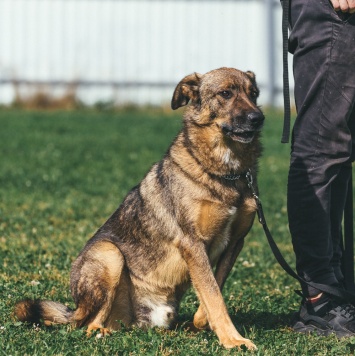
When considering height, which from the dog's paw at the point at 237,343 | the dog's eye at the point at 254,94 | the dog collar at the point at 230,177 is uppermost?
the dog's eye at the point at 254,94

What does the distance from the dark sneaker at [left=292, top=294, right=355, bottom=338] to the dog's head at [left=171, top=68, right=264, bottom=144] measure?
1065 millimetres

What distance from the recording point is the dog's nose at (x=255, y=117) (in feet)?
15.9

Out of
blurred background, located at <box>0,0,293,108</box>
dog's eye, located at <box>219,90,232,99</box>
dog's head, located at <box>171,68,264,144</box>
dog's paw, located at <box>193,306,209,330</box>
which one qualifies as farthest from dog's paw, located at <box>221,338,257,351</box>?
blurred background, located at <box>0,0,293,108</box>

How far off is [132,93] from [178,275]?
40.8 ft

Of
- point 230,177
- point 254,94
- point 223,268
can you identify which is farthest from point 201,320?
point 254,94

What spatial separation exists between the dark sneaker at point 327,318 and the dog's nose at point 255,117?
111 cm

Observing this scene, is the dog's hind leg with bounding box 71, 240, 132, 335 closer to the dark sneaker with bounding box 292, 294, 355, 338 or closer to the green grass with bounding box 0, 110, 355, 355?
the green grass with bounding box 0, 110, 355, 355

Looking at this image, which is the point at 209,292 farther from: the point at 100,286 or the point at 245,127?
the point at 245,127

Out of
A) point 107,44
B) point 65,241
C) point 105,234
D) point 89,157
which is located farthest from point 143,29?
point 105,234

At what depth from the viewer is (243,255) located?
7508mm

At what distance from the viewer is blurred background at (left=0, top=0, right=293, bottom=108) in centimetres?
1684

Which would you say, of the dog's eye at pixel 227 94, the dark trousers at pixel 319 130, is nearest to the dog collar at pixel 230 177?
the dark trousers at pixel 319 130

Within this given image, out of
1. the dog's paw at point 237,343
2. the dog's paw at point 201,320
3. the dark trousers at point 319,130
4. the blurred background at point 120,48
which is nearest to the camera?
the dog's paw at point 237,343

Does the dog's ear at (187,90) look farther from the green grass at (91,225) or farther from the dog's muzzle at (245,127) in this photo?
the green grass at (91,225)
